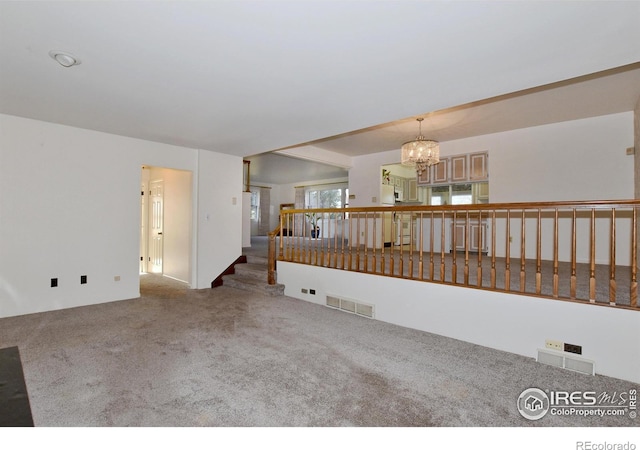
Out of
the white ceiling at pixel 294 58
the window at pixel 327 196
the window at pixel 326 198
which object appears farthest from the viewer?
the window at pixel 326 198

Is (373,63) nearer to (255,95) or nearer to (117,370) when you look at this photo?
(255,95)

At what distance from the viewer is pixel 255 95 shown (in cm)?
315

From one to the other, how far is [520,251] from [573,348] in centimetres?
142

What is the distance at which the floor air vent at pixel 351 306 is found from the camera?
405 cm

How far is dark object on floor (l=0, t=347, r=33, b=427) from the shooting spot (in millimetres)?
1042

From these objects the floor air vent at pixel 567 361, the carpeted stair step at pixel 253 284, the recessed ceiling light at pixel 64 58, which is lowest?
the floor air vent at pixel 567 361

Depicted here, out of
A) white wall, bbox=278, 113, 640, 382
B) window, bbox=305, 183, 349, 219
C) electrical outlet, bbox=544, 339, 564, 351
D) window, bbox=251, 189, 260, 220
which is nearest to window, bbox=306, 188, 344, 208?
window, bbox=305, 183, 349, 219

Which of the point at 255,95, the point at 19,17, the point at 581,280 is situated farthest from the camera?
the point at 581,280

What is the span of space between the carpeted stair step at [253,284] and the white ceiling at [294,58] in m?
2.59

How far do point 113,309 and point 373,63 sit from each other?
4.50m

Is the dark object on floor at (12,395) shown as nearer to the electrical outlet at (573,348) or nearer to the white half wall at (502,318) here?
the white half wall at (502,318)

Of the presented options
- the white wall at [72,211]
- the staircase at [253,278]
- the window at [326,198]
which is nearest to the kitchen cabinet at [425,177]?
the staircase at [253,278]

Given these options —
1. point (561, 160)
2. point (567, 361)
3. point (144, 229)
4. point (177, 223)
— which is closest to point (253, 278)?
point (177, 223)
